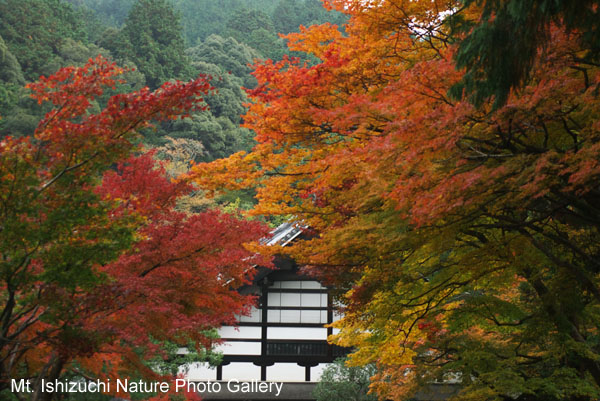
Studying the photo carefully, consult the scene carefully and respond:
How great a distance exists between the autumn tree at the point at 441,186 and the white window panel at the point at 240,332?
16.1ft

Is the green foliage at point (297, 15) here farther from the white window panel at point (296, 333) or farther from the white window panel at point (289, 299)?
the white window panel at point (296, 333)

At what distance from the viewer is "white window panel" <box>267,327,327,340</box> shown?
1500cm

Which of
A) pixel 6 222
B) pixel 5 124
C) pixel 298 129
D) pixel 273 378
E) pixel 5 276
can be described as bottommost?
pixel 273 378

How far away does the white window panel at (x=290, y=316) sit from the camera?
15.0m

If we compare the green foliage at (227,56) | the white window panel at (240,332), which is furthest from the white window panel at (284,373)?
the green foliage at (227,56)

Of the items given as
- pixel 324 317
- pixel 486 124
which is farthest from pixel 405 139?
pixel 324 317

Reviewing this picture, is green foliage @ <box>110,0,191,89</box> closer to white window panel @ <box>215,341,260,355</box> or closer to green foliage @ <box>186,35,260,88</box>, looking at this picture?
green foliage @ <box>186,35,260,88</box>

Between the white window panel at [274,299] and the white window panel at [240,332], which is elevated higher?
the white window panel at [274,299]

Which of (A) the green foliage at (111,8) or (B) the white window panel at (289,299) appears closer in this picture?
(B) the white window panel at (289,299)

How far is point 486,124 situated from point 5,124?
26376 mm

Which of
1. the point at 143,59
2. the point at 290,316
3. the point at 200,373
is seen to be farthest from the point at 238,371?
the point at 143,59

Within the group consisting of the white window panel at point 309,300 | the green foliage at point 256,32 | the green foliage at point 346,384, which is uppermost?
the green foliage at point 256,32

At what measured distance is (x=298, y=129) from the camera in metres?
8.15

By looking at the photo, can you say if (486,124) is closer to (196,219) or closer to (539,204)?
(539,204)
